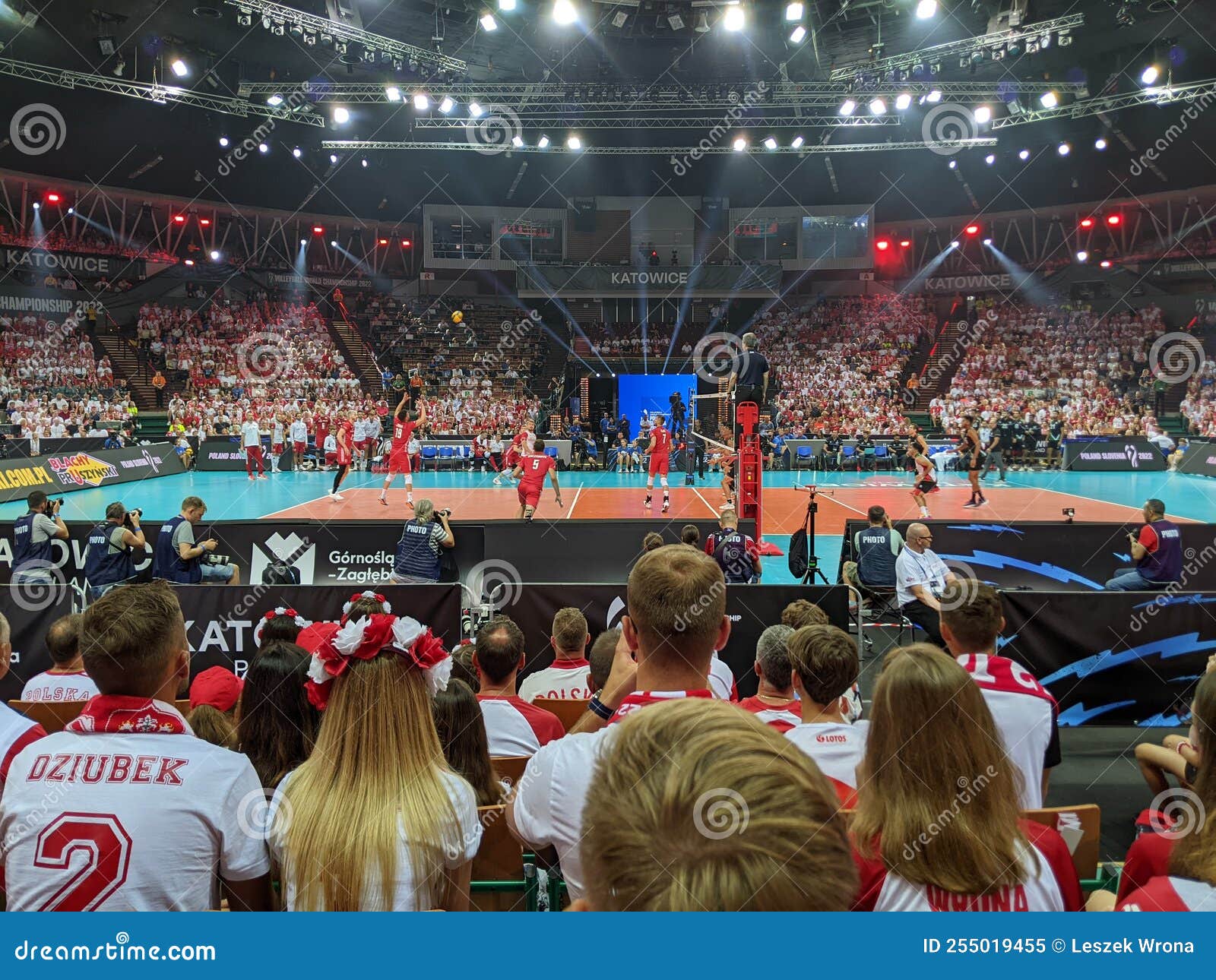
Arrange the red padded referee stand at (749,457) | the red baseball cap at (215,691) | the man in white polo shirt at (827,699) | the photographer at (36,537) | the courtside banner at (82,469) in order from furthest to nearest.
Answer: the courtside banner at (82,469), the red padded referee stand at (749,457), the photographer at (36,537), the red baseball cap at (215,691), the man in white polo shirt at (827,699)

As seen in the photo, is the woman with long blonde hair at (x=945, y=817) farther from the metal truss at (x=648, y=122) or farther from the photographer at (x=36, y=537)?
the metal truss at (x=648, y=122)

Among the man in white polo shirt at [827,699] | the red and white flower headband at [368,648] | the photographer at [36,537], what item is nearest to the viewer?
the red and white flower headband at [368,648]

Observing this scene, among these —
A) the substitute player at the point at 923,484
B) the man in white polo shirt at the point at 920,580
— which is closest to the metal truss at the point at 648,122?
the substitute player at the point at 923,484

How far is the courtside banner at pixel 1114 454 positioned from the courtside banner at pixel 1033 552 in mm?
21238

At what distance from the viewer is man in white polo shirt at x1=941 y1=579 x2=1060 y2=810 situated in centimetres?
346

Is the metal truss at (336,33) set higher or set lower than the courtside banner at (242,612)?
higher

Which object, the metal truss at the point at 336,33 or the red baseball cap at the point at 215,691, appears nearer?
the red baseball cap at the point at 215,691

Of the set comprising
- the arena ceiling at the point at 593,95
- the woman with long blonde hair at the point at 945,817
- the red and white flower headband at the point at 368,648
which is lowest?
the woman with long blonde hair at the point at 945,817

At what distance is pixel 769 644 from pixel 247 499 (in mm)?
18630

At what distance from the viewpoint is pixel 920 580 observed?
320 inches

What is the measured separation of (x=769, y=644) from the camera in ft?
13.6

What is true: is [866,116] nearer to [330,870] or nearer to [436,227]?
[436,227]

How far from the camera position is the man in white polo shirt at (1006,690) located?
3465mm

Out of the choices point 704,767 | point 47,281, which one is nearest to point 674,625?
point 704,767
